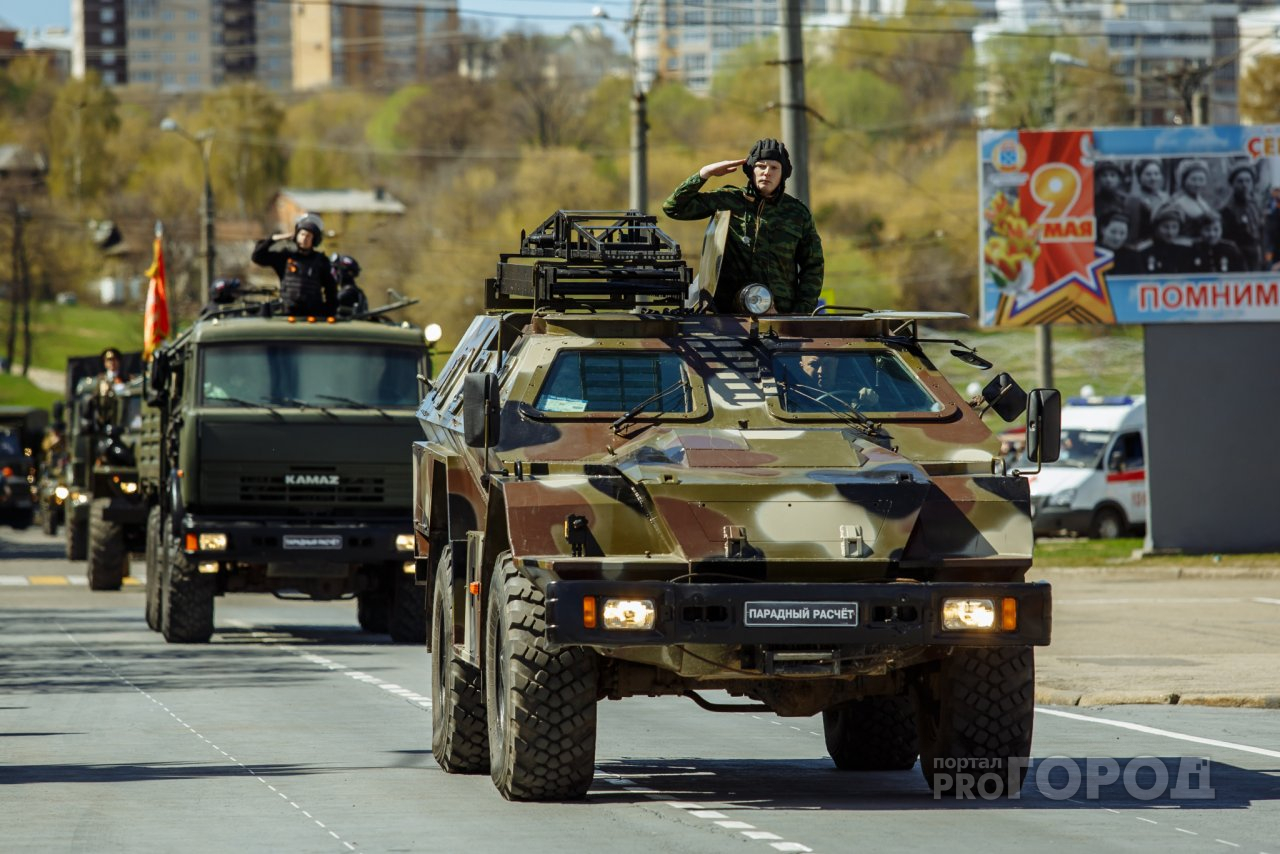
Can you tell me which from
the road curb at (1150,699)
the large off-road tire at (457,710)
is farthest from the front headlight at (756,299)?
the road curb at (1150,699)

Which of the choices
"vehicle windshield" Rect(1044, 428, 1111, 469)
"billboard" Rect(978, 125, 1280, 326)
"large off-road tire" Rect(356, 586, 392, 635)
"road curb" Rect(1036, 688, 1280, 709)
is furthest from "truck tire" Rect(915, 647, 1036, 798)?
"vehicle windshield" Rect(1044, 428, 1111, 469)

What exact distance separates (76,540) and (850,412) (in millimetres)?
30726

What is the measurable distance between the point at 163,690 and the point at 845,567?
822cm

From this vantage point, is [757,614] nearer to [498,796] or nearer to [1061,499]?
[498,796]

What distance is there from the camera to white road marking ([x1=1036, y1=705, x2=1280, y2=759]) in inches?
503

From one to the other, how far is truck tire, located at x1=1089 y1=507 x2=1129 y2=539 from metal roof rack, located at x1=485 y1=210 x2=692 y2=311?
2794 centimetres

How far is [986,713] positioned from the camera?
10398 millimetres

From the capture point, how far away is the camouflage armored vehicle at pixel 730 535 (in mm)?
9883

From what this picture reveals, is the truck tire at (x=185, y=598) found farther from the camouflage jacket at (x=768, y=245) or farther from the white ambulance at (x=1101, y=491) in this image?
the white ambulance at (x=1101, y=491)

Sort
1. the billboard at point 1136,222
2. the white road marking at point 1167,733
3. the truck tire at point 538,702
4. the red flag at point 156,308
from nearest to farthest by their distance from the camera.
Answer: the truck tire at point 538,702 → the white road marking at point 1167,733 → the billboard at point 1136,222 → the red flag at point 156,308

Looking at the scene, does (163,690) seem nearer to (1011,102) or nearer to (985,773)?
(985,773)

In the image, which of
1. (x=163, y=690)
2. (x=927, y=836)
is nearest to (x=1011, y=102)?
(x=163, y=690)

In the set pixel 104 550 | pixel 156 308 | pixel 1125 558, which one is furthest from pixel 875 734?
pixel 156 308

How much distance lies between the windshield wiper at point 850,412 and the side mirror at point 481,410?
4.61ft
